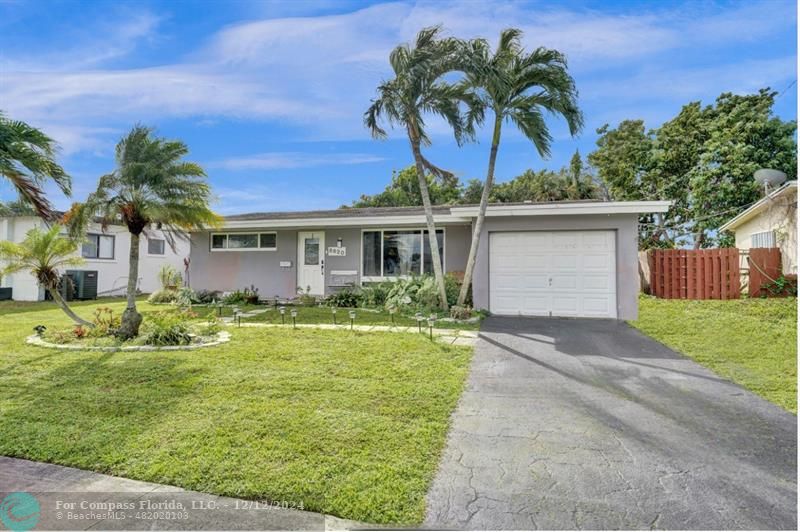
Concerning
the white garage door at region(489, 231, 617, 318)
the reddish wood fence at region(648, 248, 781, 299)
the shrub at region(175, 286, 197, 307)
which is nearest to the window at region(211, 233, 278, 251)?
the shrub at region(175, 286, 197, 307)

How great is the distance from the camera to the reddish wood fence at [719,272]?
40.5 feet

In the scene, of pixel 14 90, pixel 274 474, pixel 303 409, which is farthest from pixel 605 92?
pixel 14 90

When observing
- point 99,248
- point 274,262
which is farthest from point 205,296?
point 99,248

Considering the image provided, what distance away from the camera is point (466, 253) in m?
11.8

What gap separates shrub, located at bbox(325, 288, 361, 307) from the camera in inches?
461

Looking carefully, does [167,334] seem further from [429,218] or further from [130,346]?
[429,218]

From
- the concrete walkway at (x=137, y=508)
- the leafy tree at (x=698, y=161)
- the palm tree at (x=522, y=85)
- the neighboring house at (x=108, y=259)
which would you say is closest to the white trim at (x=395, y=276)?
the palm tree at (x=522, y=85)

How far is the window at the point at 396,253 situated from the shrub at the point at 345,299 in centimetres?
90

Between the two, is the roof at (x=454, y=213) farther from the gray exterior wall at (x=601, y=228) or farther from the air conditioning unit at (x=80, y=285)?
the air conditioning unit at (x=80, y=285)

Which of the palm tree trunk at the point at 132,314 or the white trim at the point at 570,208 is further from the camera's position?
the white trim at the point at 570,208

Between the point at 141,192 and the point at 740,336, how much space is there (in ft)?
36.7

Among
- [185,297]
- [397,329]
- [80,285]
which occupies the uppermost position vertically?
[80,285]

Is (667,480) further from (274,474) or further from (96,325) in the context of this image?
(96,325)

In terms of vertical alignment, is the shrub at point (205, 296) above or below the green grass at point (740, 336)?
above
